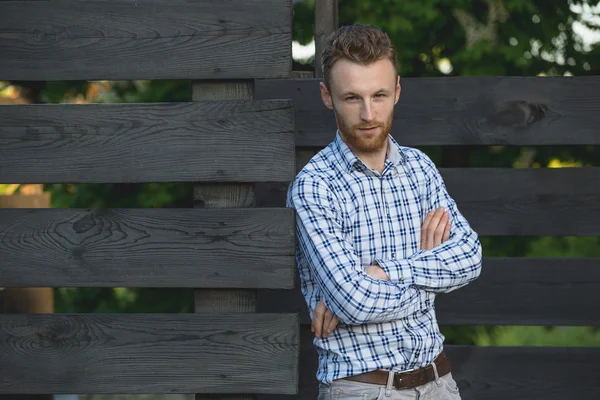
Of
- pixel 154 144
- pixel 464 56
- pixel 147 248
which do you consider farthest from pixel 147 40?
pixel 464 56

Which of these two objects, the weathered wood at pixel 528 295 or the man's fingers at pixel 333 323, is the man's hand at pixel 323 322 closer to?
the man's fingers at pixel 333 323

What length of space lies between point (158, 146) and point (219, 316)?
0.71 metres

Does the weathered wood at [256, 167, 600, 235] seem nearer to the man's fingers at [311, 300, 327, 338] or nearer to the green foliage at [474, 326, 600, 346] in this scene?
the man's fingers at [311, 300, 327, 338]

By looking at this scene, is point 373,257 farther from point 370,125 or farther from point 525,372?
point 525,372

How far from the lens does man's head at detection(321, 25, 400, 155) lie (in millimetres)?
2838

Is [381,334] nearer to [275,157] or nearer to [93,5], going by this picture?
[275,157]

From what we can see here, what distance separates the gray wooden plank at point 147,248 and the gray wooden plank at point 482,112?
2.13 ft

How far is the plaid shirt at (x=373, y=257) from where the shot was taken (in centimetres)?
272

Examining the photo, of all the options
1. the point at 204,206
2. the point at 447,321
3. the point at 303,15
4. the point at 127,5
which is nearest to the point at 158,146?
the point at 204,206

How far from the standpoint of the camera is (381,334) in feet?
9.11

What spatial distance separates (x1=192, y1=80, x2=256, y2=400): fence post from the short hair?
560 millimetres

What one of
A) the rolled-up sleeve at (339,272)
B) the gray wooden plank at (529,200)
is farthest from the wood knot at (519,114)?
the rolled-up sleeve at (339,272)

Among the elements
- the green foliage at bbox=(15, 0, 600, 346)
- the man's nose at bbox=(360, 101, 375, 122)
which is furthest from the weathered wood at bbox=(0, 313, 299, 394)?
the green foliage at bbox=(15, 0, 600, 346)

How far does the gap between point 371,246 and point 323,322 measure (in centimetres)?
30
